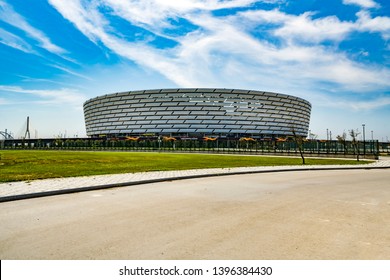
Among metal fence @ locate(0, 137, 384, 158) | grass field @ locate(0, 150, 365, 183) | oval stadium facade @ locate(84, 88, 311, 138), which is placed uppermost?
oval stadium facade @ locate(84, 88, 311, 138)

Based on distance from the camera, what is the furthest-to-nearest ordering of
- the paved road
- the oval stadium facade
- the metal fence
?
the oval stadium facade < the metal fence < the paved road

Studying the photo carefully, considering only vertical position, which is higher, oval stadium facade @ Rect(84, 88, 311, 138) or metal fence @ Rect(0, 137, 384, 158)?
oval stadium facade @ Rect(84, 88, 311, 138)

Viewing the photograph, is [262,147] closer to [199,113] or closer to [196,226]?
[196,226]

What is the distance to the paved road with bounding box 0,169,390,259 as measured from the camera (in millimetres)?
4371

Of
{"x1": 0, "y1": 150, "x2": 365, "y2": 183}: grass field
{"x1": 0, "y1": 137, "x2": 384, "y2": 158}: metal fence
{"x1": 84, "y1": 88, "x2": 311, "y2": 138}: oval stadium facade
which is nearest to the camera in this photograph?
{"x1": 0, "y1": 150, "x2": 365, "y2": 183}: grass field

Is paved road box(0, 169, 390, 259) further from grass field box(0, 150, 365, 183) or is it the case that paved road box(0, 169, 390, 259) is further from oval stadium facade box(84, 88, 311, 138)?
oval stadium facade box(84, 88, 311, 138)

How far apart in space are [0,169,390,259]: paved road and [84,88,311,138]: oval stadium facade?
99978 mm

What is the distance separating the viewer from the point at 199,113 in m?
110

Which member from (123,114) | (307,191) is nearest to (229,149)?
(307,191)

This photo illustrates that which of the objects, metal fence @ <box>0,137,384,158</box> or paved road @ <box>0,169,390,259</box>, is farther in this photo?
metal fence @ <box>0,137,384,158</box>

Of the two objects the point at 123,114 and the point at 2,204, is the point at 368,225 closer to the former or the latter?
the point at 2,204

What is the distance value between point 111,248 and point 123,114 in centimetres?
11714

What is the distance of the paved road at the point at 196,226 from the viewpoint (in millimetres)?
4371

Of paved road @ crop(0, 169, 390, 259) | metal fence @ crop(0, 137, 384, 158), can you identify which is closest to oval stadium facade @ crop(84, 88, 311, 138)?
metal fence @ crop(0, 137, 384, 158)
